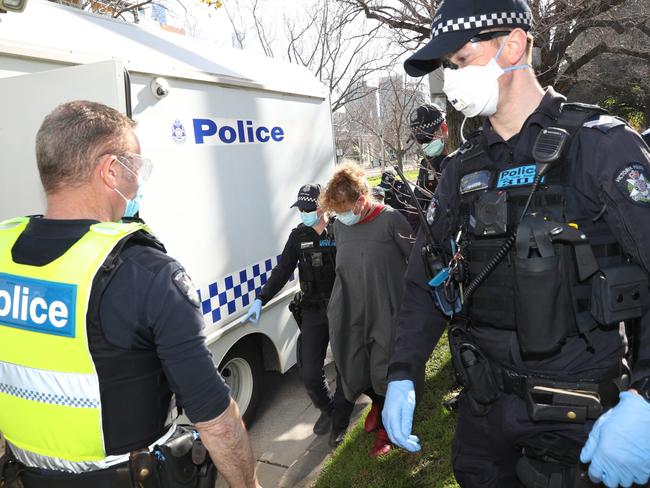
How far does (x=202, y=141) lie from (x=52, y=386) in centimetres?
210

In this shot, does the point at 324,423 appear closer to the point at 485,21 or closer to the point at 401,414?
the point at 401,414

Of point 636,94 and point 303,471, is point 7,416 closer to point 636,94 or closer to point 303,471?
point 303,471

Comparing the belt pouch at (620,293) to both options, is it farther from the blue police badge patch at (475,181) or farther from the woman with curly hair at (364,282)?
→ the woman with curly hair at (364,282)

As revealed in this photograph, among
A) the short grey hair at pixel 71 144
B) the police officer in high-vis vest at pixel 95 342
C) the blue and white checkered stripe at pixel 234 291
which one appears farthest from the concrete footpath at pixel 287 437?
the short grey hair at pixel 71 144

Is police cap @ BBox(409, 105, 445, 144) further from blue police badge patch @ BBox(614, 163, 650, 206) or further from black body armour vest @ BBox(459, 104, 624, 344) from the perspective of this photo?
blue police badge patch @ BBox(614, 163, 650, 206)

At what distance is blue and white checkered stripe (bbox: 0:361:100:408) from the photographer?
4.30 feet

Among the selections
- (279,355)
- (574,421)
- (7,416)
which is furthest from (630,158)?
(279,355)

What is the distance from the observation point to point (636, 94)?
59.3ft

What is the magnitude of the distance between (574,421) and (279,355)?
113 inches

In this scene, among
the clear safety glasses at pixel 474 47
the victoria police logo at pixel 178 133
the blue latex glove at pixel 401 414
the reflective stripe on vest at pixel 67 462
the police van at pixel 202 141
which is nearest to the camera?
the reflective stripe on vest at pixel 67 462

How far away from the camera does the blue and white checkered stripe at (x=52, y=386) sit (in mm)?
1311

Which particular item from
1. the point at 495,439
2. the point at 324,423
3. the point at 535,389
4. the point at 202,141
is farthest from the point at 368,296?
the point at 535,389

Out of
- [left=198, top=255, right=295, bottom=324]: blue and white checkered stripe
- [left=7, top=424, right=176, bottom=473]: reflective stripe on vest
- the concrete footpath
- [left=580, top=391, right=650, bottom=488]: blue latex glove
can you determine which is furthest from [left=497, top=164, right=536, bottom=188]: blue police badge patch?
the concrete footpath

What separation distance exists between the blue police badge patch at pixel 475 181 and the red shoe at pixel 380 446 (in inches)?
84.9
